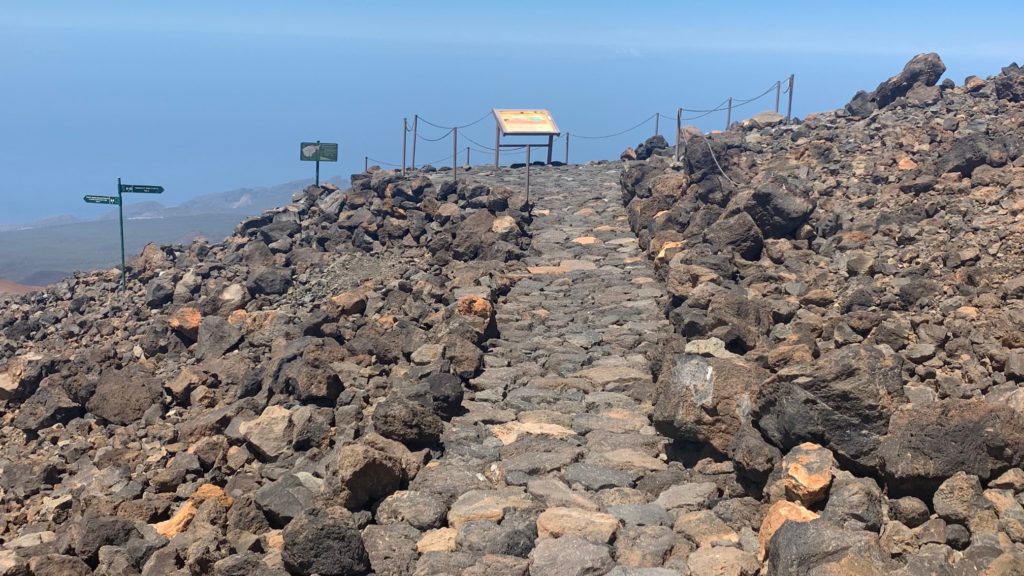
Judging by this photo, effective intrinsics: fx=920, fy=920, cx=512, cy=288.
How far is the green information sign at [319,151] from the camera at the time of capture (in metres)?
23.9

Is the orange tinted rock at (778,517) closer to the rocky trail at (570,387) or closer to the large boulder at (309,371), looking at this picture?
the rocky trail at (570,387)

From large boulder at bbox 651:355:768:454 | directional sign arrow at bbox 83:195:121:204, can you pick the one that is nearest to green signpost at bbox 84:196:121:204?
directional sign arrow at bbox 83:195:121:204

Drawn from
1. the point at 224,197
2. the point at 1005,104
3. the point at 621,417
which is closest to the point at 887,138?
the point at 1005,104

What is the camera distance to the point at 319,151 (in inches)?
942

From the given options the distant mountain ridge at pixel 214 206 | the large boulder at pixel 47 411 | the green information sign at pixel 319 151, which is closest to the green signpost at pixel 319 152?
the green information sign at pixel 319 151

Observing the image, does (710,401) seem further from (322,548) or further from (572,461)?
(322,548)

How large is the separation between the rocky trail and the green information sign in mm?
4091

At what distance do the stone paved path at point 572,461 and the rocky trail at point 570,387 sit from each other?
1.5 inches

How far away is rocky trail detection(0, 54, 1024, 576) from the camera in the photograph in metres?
6.59

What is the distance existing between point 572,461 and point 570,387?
223cm

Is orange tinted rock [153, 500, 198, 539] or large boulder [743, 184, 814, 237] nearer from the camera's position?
orange tinted rock [153, 500, 198, 539]

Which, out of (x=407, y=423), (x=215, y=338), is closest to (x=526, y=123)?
(x=215, y=338)

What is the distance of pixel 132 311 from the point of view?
59.4 feet

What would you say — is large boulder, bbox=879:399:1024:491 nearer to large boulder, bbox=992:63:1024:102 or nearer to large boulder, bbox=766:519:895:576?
Answer: large boulder, bbox=766:519:895:576
